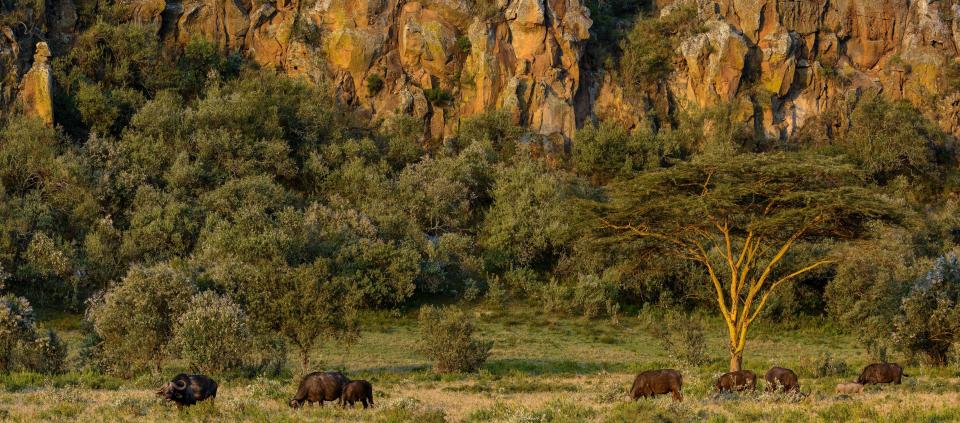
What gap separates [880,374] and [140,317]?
20880 mm

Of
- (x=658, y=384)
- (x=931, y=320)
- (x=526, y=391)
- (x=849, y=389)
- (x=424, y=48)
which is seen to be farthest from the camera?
(x=424, y=48)

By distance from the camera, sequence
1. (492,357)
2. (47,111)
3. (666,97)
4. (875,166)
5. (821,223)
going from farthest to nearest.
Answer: (666,97)
(875,166)
(47,111)
(492,357)
(821,223)

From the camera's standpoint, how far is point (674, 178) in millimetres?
29844

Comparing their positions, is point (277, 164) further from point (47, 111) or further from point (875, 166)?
point (875, 166)

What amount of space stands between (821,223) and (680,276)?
75.9 feet

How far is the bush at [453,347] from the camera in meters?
31.9

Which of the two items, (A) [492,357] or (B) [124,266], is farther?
(B) [124,266]

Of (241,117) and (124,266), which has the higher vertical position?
(241,117)

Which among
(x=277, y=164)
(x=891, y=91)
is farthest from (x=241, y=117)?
(x=891, y=91)

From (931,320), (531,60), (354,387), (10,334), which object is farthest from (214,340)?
(531,60)

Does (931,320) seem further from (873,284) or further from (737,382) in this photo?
(737,382)

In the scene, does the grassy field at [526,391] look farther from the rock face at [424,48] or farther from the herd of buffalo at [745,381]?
the rock face at [424,48]

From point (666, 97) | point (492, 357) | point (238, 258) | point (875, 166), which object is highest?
point (666, 97)

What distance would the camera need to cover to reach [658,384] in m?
19.4
